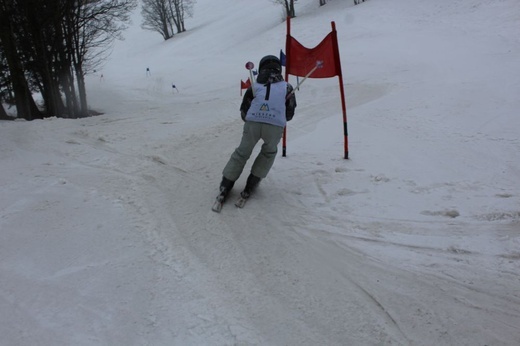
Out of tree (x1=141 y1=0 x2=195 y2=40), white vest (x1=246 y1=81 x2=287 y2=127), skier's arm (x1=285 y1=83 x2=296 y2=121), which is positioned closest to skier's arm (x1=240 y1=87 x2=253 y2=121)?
white vest (x1=246 y1=81 x2=287 y2=127)

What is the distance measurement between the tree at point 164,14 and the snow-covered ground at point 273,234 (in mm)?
53736

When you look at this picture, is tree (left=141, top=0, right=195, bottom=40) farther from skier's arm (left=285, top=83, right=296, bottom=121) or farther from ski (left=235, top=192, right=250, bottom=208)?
ski (left=235, top=192, right=250, bottom=208)

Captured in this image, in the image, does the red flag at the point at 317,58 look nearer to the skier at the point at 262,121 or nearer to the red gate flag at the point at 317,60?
the red gate flag at the point at 317,60

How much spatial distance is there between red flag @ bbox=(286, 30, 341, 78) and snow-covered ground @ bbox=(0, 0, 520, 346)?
1453 mm

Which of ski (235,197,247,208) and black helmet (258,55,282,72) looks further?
black helmet (258,55,282,72)

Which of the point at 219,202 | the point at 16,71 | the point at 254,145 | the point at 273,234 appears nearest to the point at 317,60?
the point at 254,145

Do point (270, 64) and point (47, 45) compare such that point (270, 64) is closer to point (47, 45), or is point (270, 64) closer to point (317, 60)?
point (317, 60)

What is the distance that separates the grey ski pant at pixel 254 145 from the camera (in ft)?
16.4

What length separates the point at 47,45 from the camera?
15.2 meters

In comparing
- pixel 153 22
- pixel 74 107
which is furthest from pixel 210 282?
pixel 153 22

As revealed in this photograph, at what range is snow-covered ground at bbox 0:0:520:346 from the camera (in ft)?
9.86

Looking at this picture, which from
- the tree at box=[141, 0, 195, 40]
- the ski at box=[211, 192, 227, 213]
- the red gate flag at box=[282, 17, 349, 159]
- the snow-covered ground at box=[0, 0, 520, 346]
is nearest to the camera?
the snow-covered ground at box=[0, 0, 520, 346]

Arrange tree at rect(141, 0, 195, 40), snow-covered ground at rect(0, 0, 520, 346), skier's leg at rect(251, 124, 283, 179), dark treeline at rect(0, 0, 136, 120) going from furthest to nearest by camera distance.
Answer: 1. tree at rect(141, 0, 195, 40)
2. dark treeline at rect(0, 0, 136, 120)
3. skier's leg at rect(251, 124, 283, 179)
4. snow-covered ground at rect(0, 0, 520, 346)

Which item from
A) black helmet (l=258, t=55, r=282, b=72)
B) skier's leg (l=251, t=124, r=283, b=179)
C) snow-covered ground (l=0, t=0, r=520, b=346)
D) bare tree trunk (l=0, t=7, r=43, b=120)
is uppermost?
bare tree trunk (l=0, t=7, r=43, b=120)
